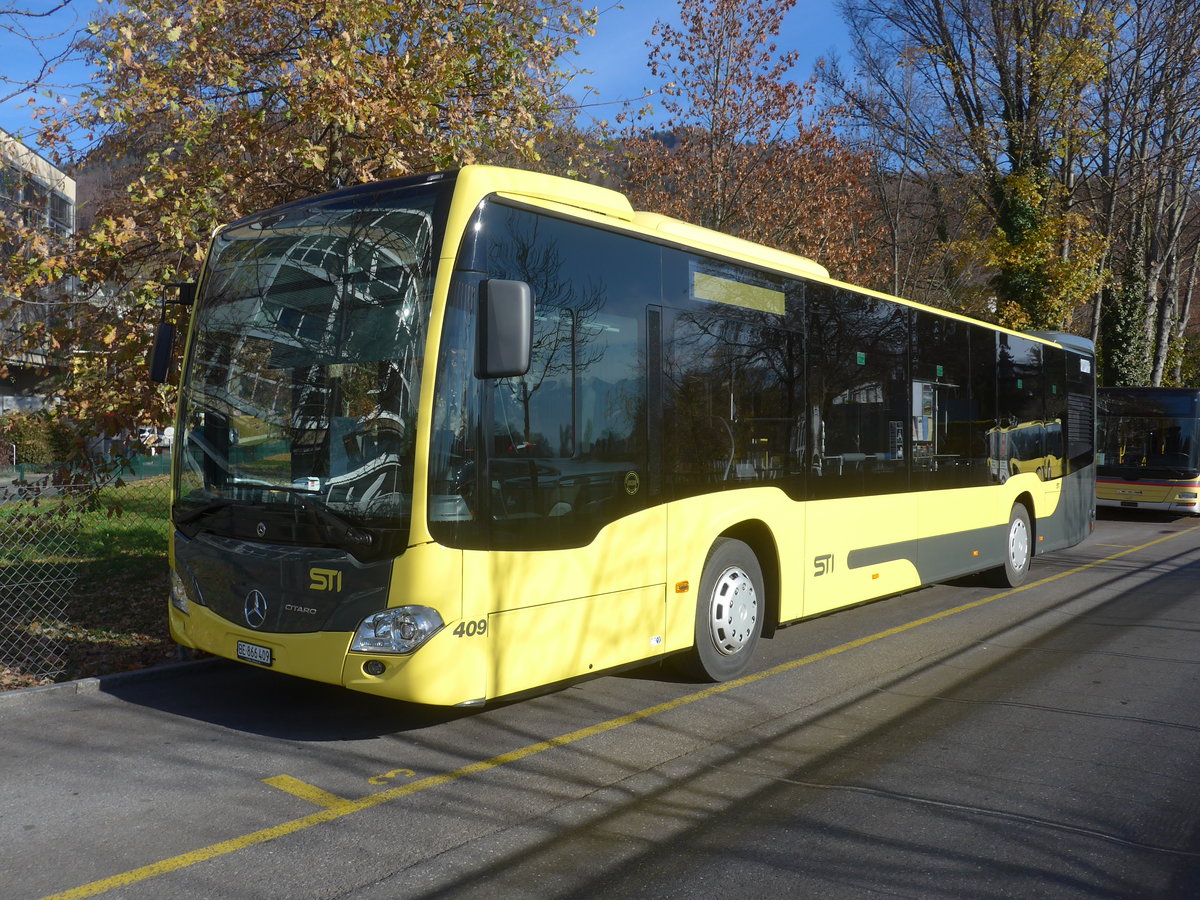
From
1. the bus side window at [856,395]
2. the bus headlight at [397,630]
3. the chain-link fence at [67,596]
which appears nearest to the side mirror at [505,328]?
the bus headlight at [397,630]

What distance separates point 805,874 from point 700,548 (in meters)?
2.90

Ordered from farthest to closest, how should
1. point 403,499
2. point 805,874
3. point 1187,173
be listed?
point 1187,173
point 403,499
point 805,874

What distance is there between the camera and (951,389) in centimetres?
1025

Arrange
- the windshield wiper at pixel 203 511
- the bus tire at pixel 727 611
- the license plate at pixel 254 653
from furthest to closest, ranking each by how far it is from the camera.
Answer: the bus tire at pixel 727 611 < the windshield wiper at pixel 203 511 < the license plate at pixel 254 653

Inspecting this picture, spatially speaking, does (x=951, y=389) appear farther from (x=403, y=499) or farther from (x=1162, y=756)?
(x=403, y=499)

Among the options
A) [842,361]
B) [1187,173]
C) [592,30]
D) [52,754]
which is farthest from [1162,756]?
[1187,173]

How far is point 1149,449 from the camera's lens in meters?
22.2

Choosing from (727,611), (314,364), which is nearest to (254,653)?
(314,364)

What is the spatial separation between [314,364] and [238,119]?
4.64 meters

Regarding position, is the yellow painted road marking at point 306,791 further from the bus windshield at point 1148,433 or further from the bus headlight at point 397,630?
the bus windshield at point 1148,433

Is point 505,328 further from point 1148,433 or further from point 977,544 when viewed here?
point 1148,433

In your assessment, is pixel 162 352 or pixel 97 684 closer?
pixel 162 352

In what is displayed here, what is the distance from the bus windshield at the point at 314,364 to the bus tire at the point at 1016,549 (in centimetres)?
863

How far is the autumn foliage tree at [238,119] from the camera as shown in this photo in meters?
8.52
